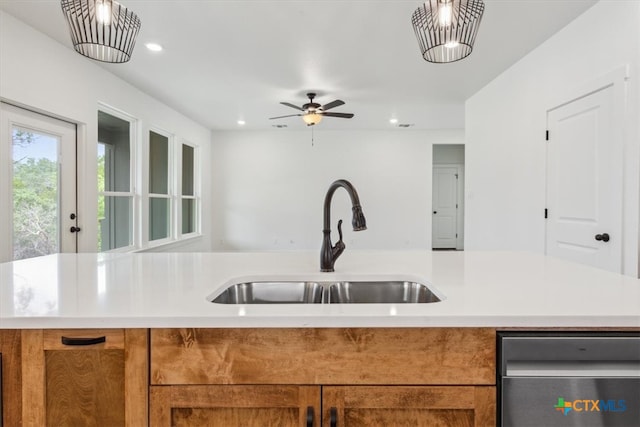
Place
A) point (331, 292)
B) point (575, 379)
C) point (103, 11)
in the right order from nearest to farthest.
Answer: point (575, 379), point (331, 292), point (103, 11)

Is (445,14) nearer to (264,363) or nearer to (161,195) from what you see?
(264,363)

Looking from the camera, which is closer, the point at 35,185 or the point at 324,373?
the point at 324,373

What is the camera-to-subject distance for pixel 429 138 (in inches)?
282

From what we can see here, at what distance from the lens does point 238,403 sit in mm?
810

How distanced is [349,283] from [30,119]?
10.6ft

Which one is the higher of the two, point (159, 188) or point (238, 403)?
point (159, 188)

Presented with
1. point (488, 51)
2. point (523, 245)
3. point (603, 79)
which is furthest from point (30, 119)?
point (523, 245)

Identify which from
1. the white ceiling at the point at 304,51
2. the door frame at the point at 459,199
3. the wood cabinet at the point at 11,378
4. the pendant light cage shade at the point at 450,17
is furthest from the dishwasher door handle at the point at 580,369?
the door frame at the point at 459,199

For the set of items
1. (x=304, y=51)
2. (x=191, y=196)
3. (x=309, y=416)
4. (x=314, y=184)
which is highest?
(x=304, y=51)

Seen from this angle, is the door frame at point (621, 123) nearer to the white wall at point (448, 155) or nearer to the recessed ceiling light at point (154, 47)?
the recessed ceiling light at point (154, 47)

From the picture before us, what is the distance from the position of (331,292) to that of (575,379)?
2.46 ft

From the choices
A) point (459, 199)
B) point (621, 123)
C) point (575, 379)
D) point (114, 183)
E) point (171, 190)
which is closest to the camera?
point (575, 379)

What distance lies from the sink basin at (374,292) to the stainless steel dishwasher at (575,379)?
0.52 m

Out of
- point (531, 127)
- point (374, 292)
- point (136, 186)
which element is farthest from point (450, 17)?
point (136, 186)
